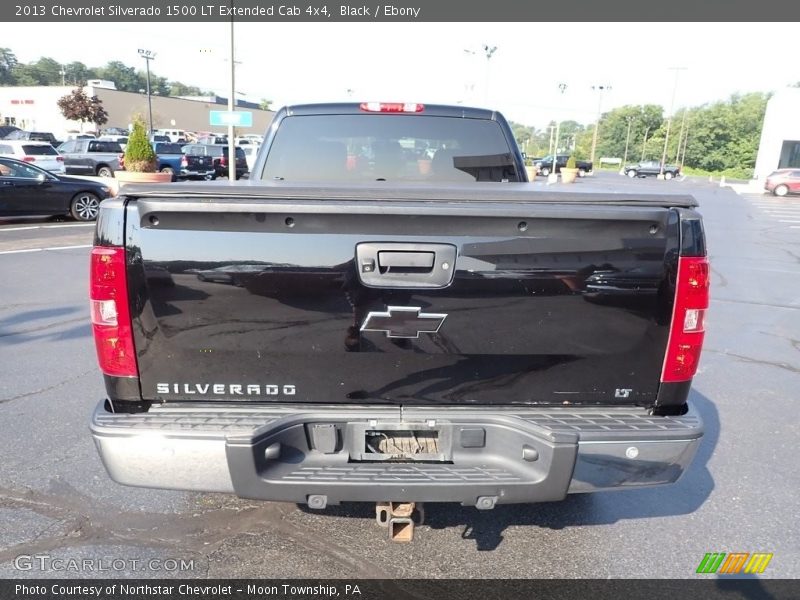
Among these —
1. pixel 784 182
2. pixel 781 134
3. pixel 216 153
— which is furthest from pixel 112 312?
pixel 781 134

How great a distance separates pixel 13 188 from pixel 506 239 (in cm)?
1401

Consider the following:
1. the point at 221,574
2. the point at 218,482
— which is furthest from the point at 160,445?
the point at 221,574

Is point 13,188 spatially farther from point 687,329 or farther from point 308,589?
point 687,329

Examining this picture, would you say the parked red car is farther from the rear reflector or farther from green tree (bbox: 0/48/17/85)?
green tree (bbox: 0/48/17/85)

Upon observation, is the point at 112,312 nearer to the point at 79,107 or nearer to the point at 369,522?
the point at 369,522

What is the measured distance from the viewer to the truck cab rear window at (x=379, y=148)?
405 cm

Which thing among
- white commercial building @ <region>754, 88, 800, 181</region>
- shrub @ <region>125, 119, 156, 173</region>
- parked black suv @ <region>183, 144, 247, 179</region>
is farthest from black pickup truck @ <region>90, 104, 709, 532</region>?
white commercial building @ <region>754, 88, 800, 181</region>

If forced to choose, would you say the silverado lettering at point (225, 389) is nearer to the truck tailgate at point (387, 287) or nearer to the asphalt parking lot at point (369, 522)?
the truck tailgate at point (387, 287)

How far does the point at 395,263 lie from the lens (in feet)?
7.26

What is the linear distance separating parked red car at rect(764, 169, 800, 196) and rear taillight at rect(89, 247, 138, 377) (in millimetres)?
41871

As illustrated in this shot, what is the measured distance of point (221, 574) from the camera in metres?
2.69

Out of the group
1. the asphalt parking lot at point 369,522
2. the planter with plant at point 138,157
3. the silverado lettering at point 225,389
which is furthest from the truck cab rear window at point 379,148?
the planter with plant at point 138,157

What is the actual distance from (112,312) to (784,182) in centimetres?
4195

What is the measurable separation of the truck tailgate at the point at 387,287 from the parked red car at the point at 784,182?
1603 inches
